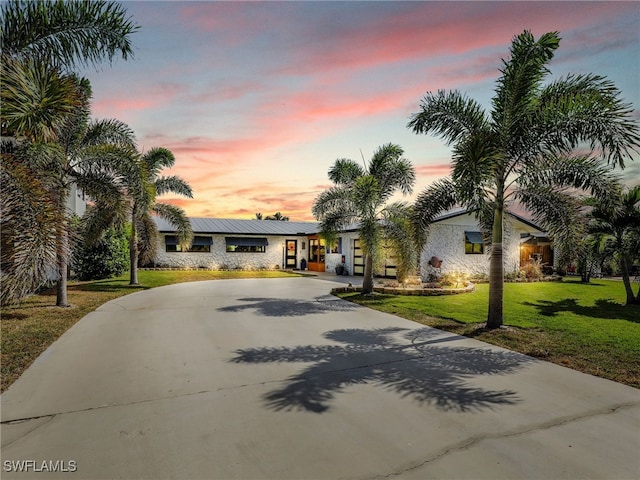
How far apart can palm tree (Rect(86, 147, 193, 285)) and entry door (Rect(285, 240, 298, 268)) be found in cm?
1226

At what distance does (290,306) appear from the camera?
35.4 feet

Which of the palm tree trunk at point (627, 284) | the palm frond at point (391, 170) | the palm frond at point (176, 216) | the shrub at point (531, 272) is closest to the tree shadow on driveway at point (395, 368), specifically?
the palm frond at point (391, 170)

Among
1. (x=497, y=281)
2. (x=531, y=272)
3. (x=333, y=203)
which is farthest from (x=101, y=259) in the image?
(x=531, y=272)

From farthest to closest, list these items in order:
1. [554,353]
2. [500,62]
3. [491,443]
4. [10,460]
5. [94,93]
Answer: [94,93], [500,62], [554,353], [491,443], [10,460]

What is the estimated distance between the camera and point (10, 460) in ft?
9.65

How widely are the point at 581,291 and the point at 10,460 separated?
1868 cm

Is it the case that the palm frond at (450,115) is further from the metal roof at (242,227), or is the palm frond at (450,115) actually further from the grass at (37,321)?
the metal roof at (242,227)

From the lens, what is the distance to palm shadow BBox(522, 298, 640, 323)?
9.67 m

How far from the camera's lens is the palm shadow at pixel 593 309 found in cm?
967

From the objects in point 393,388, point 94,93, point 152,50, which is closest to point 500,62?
point 393,388

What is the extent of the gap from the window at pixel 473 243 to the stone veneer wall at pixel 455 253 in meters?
0.21

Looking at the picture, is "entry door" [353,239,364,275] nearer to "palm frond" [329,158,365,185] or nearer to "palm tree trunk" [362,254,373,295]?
"palm frond" [329,158,365,185]

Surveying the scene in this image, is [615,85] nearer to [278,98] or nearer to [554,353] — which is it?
[554,353]

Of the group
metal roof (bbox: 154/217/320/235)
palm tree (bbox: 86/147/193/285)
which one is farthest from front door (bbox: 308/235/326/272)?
palm tree (bbox: 86/147/193/285)
